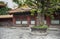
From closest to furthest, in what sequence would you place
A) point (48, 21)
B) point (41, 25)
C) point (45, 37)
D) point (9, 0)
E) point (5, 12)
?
point (45, 37), point (41, 25), point (48, 21), point (5, 12), point (9, 0)

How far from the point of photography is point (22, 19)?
91.3ft

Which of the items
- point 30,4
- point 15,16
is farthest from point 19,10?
point 30,4

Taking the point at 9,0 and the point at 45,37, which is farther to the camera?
the point at 9,0

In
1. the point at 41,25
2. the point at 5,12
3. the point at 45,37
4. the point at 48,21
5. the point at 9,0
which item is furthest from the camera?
the point at 9,0

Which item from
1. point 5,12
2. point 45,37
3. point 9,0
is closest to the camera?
point 45,37

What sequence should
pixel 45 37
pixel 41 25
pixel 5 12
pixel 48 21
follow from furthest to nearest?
pixel 5 12, pixel 48 21, pixel 41 25, pixel 45 37

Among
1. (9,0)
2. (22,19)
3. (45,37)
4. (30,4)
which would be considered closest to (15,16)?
(22,19)

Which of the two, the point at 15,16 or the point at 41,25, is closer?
the point at 41,25

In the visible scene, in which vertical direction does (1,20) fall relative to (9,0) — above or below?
below

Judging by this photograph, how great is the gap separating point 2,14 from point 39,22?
878 cm

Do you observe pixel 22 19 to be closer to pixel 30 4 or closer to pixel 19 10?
pixel 19 10

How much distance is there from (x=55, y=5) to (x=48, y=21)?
5911 mm

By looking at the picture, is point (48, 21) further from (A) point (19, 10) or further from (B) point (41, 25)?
(B) point (41, 25)

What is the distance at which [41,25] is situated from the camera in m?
21.3
